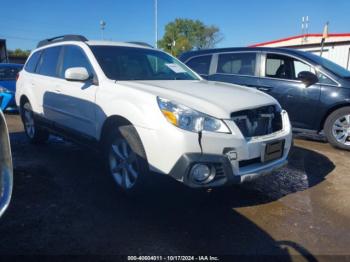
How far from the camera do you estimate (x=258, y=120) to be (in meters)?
3.25

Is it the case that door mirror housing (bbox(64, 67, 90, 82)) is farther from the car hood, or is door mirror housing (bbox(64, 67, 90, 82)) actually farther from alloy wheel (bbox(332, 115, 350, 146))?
alloy wheel (bbox(332, 115, 350, 146))

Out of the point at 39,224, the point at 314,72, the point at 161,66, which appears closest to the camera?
the point at 39,224

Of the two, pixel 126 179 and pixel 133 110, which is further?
pixel 126 179

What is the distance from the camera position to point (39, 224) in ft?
9.67

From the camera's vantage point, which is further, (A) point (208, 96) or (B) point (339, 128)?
(B) point (339, 128)

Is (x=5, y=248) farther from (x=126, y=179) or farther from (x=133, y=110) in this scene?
(x=133, y=110)

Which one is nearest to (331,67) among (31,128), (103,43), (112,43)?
(112,43)

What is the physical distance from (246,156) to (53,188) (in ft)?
7.57

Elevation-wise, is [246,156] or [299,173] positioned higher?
[246,156]

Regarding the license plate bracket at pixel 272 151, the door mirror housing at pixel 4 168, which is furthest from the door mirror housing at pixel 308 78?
the door mirror housing at pixel 4 168

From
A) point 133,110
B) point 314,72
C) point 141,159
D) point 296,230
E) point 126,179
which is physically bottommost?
point 296,230

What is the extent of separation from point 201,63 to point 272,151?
4068 millimetres

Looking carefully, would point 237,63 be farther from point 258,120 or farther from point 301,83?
point 258,120

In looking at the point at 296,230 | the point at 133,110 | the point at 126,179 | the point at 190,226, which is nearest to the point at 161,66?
the point at 133,110
